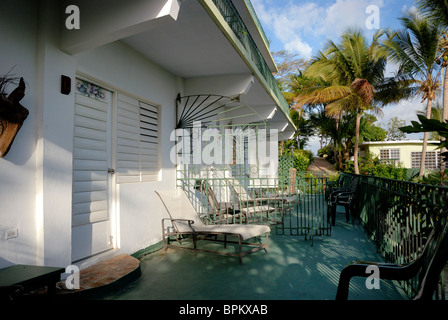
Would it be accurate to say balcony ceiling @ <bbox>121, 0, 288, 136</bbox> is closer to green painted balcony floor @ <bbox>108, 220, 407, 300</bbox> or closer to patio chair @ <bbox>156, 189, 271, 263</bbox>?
patio chair @ <bbox>156, 189, 271, 263</bbox>

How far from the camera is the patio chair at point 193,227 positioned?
4379mm

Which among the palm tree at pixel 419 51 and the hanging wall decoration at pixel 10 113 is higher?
the palm tree at pixel 419 51

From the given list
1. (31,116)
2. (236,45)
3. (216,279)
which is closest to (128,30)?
(31,116)

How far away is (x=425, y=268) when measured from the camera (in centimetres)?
166

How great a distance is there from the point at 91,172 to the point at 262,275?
2744 millimetres

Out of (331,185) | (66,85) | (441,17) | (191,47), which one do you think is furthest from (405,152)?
(66,85)

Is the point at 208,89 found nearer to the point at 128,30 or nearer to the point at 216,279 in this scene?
the point at 128,30

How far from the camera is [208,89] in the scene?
6.07 m

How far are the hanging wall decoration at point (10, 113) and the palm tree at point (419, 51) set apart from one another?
1842cm

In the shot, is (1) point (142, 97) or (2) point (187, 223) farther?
(1) point (142, 97)

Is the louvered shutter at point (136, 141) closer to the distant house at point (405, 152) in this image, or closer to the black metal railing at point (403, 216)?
the black metal railing at point (403, 216)

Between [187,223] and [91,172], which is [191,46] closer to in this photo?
[91,172]

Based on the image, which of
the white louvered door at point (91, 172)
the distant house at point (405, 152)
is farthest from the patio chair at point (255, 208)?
the distant house at point (405, 152)
